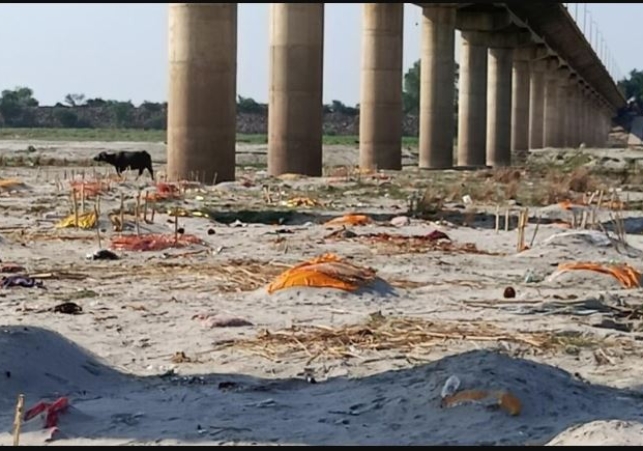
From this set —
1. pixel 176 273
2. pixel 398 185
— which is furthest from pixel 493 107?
pixel 176 273

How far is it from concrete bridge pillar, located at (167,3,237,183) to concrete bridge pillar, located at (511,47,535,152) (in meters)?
54.3

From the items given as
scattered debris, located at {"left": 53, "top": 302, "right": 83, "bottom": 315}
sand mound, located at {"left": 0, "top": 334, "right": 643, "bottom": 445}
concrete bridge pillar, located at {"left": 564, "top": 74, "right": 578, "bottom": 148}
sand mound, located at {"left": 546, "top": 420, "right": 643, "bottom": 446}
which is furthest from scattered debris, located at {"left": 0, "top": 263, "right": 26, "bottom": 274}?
concrete bridge pillar, located at {"left": 564, "top": 74, "right": 578, "bottom": 148}

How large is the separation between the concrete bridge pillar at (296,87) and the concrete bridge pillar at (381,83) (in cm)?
1053

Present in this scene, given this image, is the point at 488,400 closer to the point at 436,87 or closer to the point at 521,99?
the point at 436,87

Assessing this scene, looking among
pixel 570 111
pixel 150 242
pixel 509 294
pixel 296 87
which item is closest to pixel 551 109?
pixel 570 111

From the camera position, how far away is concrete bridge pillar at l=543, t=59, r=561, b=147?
353 ft

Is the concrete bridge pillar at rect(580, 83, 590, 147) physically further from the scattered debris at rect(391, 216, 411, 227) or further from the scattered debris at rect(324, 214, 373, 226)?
the scattered debris at rect(324, 214, 373, 226)

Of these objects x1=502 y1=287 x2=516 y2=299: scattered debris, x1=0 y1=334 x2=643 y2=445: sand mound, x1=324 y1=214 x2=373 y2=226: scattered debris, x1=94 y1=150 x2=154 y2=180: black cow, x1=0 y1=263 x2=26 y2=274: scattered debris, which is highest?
x1=94 y1=150 x2=154 y2=180: black cow

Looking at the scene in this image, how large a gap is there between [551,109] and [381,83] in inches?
2428

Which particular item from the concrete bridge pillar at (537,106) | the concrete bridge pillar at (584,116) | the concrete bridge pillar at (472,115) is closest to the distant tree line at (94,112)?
the concrete bridge pillar at (584,116)

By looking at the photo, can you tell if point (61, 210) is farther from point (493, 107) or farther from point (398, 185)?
point (493, 107)

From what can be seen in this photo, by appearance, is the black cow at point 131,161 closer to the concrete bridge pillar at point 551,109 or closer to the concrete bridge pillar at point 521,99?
the concrete bridge pillar at point 521,99

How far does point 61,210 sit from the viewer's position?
24.1 metres

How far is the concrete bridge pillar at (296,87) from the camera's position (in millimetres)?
41312
